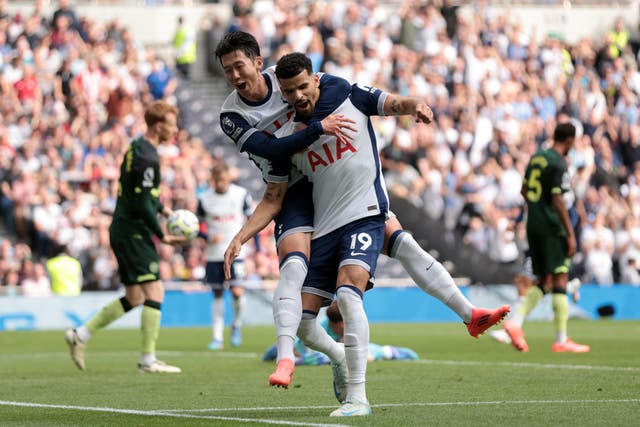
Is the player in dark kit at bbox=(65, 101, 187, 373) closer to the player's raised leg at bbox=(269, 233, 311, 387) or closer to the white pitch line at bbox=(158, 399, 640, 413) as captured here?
the white pitch line at bbox=(158, 399, 640, 413)

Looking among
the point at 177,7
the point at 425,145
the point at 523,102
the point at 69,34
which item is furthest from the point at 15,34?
the point at 523,102

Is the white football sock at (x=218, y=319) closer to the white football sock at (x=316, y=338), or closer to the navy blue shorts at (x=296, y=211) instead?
the white football sock at (x=316, y=338)

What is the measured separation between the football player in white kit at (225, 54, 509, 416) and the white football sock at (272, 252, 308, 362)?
0.20m

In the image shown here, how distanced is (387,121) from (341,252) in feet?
66.4

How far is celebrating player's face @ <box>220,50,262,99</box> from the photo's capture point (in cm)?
902

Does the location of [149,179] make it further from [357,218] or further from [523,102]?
[523,102]

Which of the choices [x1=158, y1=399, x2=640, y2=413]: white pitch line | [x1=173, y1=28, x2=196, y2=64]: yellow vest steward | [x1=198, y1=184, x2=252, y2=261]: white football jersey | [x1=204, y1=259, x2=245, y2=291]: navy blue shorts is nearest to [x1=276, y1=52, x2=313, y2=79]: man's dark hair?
[x1=158, y1=399, x2=640, y2=413]: white pitch line

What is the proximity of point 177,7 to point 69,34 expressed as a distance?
187 inches

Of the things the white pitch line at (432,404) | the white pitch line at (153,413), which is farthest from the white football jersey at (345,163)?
the white pitch line at (153,413)

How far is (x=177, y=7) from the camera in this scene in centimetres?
3269

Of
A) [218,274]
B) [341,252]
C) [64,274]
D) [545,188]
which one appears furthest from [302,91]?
[64,274]

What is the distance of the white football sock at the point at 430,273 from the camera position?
365 inches

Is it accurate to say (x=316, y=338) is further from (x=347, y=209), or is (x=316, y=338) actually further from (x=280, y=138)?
(x=280, y=138)

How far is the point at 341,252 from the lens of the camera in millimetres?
9016
